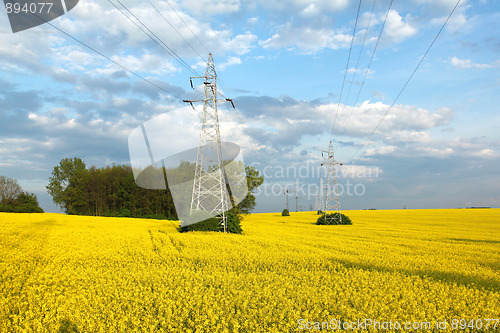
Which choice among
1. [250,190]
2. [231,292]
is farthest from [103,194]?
[231,292]

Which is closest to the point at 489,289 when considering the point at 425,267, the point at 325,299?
the point at 425,267

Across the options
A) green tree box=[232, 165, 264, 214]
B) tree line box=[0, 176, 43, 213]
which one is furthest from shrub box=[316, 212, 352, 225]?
tree line box=[0, 176, 43, 213]

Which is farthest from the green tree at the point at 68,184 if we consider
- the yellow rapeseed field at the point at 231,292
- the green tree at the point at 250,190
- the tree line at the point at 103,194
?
the yellow rapeseed field at the point at 231,292

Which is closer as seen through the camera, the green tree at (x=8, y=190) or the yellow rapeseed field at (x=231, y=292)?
the yellow rapeseed field at (x=231, y=292)

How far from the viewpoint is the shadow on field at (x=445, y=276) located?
10.4 metres

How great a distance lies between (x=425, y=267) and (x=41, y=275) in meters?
14.6

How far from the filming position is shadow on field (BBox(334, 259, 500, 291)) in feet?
34.0

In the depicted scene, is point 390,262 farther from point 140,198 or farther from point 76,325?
point 140,198

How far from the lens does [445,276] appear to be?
1145 centimetres

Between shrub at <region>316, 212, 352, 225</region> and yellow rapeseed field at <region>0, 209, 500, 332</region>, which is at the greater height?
yellow rapeseed field at <region>0, 209, 500, 332</region>

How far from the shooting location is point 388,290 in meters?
9.09

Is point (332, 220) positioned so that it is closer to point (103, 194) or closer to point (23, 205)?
point (103, 194)

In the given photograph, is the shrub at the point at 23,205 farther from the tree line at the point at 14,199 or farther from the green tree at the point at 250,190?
the green tree at the point at 250,190

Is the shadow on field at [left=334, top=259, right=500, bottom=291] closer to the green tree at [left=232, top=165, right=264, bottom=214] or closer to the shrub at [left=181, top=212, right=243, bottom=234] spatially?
the shrub at [left=181, top=212, right=243, bottom=234]
